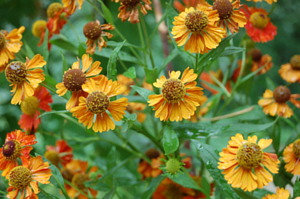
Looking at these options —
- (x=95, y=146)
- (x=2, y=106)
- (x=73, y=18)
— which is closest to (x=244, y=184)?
(x=95, y=146)

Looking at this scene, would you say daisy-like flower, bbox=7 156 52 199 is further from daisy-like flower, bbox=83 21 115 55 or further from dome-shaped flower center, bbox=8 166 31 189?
daisy-like flower, bbox=83 21 115 55

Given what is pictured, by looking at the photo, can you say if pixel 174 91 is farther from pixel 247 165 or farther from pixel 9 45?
pixel 9 45

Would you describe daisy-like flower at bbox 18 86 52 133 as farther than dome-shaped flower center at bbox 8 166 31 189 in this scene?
Yes

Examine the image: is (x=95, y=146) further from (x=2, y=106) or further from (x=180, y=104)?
(x=180, y=104)

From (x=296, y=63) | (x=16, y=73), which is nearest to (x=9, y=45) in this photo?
(x=16, y=73)

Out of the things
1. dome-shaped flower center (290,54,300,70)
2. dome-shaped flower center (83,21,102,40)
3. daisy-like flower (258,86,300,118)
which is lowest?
daisy-like flower (258,86,300,118)

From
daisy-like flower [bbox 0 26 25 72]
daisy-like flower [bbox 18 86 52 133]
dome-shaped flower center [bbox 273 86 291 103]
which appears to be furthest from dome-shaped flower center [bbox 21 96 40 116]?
dome-shaped flower center [bbox 273 86 291 103]
